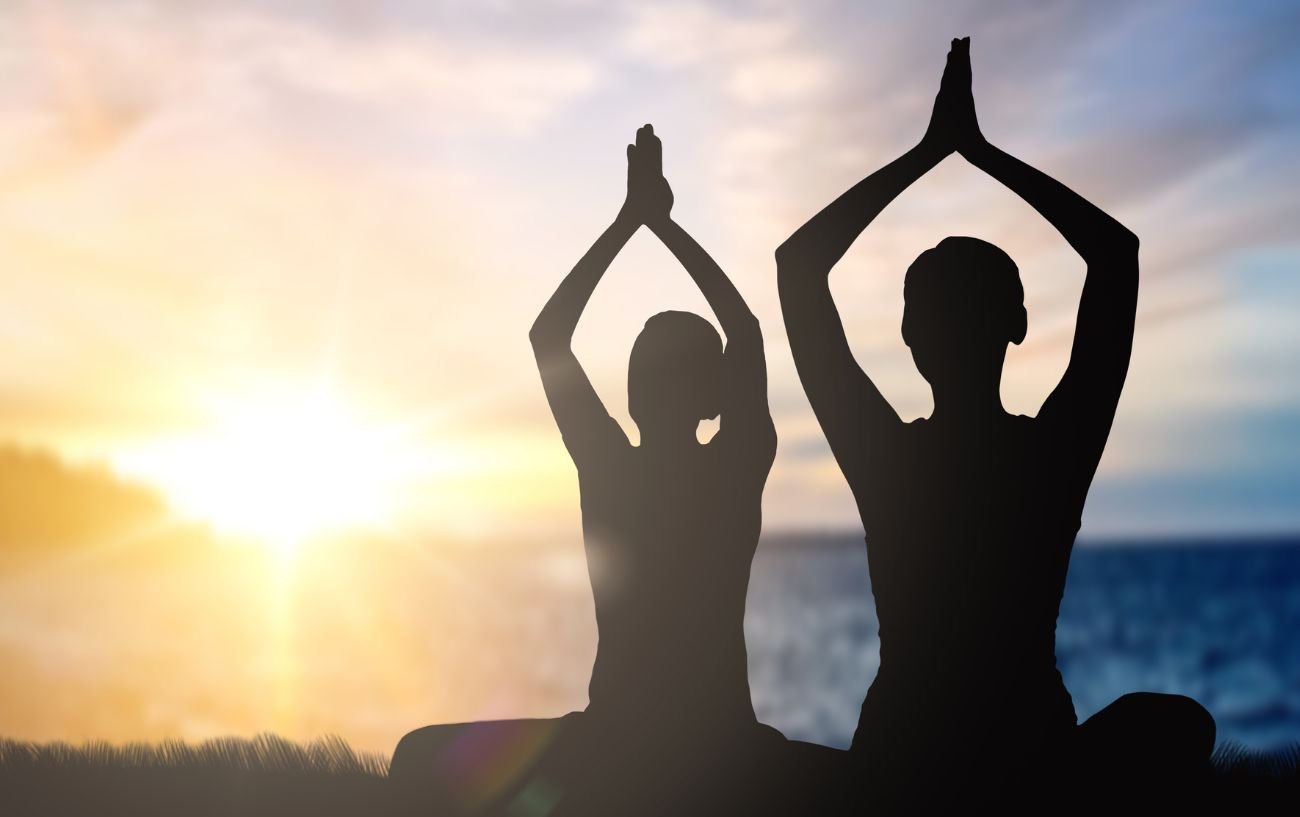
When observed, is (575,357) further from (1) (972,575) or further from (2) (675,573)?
(1) (972,575)

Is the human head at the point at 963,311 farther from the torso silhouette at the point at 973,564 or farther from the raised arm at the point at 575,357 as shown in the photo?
the raised arm at the point at 575,357

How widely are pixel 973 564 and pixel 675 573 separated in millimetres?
1736

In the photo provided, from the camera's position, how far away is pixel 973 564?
558 centimetres

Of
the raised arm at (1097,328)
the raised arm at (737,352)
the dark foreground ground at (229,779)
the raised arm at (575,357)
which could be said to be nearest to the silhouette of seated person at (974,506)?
the raised arm at (1097,328)

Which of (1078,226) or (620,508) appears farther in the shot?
(620,508)

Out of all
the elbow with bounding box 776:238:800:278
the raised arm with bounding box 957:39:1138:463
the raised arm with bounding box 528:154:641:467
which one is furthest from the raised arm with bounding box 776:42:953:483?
the raised arm with bounding box 528:154:641:467

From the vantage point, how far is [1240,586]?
89875mm

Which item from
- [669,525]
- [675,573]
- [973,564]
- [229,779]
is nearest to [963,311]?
[973,564]

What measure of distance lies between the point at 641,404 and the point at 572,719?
1.78 metres

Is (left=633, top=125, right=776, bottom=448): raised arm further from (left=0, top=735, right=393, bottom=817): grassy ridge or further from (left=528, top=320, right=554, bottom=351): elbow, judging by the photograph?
(left=0, top=735, right=393, bottom=817): grassy ridge

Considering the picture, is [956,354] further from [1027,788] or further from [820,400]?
[1027,788]

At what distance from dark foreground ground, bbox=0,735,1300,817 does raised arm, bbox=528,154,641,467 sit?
2.20 metres

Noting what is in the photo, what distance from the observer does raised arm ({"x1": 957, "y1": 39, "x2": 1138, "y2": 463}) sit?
5426mm

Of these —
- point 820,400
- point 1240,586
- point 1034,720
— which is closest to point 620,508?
point 820,400
